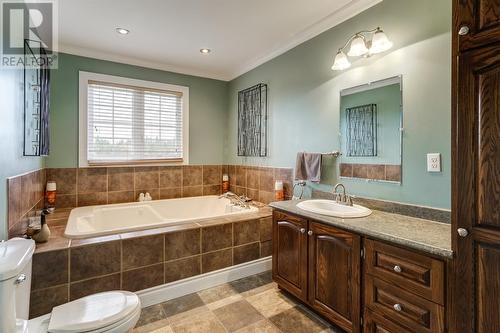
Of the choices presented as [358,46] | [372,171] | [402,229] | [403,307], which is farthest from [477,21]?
[403,307]

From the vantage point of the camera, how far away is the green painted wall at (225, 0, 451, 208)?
1611 millimetres

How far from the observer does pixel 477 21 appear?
1.06 metres

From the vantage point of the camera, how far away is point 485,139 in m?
1.04

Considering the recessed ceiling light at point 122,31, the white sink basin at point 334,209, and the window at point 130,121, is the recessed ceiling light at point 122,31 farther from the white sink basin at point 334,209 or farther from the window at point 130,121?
the white sink basin at point 334,209

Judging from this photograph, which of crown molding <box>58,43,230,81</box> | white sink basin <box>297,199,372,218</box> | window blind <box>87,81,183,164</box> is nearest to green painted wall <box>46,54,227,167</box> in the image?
crown molding <box>58,43,230,81</box>

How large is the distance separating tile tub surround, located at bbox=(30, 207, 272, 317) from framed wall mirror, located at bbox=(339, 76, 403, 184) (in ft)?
3.70

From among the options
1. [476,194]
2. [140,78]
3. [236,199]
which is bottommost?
[236,199]

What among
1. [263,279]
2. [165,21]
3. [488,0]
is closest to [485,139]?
[488,0]

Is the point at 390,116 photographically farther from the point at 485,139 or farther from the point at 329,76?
the point at 485,139

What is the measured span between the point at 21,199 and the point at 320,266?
2.19 metres

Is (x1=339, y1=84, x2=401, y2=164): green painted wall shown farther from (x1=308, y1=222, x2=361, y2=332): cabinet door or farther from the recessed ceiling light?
the recessed ceiling light

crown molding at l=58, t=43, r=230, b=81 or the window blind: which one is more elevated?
crown molding at l=58, t=43, r=230, b=81

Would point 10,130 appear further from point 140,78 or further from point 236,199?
point 236,199

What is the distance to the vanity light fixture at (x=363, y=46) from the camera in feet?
6.01
